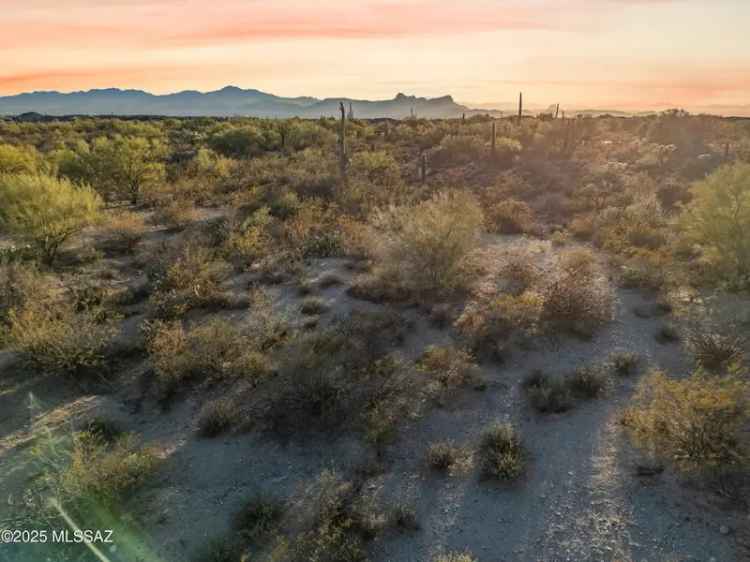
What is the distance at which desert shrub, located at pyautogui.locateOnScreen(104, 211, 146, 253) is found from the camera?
14766 mm

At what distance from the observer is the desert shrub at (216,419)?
7.40 meters

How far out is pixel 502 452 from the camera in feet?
22.1

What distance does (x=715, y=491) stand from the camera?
581 cm

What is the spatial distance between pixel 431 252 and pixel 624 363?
4.62m

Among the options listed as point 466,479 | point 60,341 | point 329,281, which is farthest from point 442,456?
point 60,341

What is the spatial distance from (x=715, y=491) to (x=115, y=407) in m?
8.36

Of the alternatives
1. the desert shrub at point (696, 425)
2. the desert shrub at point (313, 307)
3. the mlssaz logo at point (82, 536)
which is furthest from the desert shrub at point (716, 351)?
the mlssaz logo at point (82, 536)

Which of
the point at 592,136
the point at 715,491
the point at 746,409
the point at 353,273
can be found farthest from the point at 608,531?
the point at 592,136

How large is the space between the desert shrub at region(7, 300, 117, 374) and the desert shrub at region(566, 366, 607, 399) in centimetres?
792

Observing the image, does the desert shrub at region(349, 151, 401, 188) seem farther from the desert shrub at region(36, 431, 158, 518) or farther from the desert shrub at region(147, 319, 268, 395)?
the desert shrub at region(36, 431, 158, 518)

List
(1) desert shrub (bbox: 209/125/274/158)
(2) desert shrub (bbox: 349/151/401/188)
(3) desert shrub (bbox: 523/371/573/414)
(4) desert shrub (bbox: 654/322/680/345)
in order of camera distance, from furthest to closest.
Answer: (1) desert shrub (bbox: 209/125/274/158) → (2) desert shrub (bbox: 349/151/401/188) → (4) desert shrub (bbox: 654/322/680/345) → (3) desert shrub (bbox: 523/371/573/414)

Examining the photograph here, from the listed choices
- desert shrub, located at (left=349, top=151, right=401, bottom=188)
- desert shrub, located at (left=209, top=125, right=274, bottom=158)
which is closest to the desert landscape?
desert shrub, located at (left=349, top=151, right=401, bottom=188)

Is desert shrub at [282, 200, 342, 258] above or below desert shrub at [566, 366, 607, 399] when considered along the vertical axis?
above

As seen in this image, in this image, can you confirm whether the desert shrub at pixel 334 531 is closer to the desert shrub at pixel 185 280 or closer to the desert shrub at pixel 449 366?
the desert shrub at pixel 449 366
